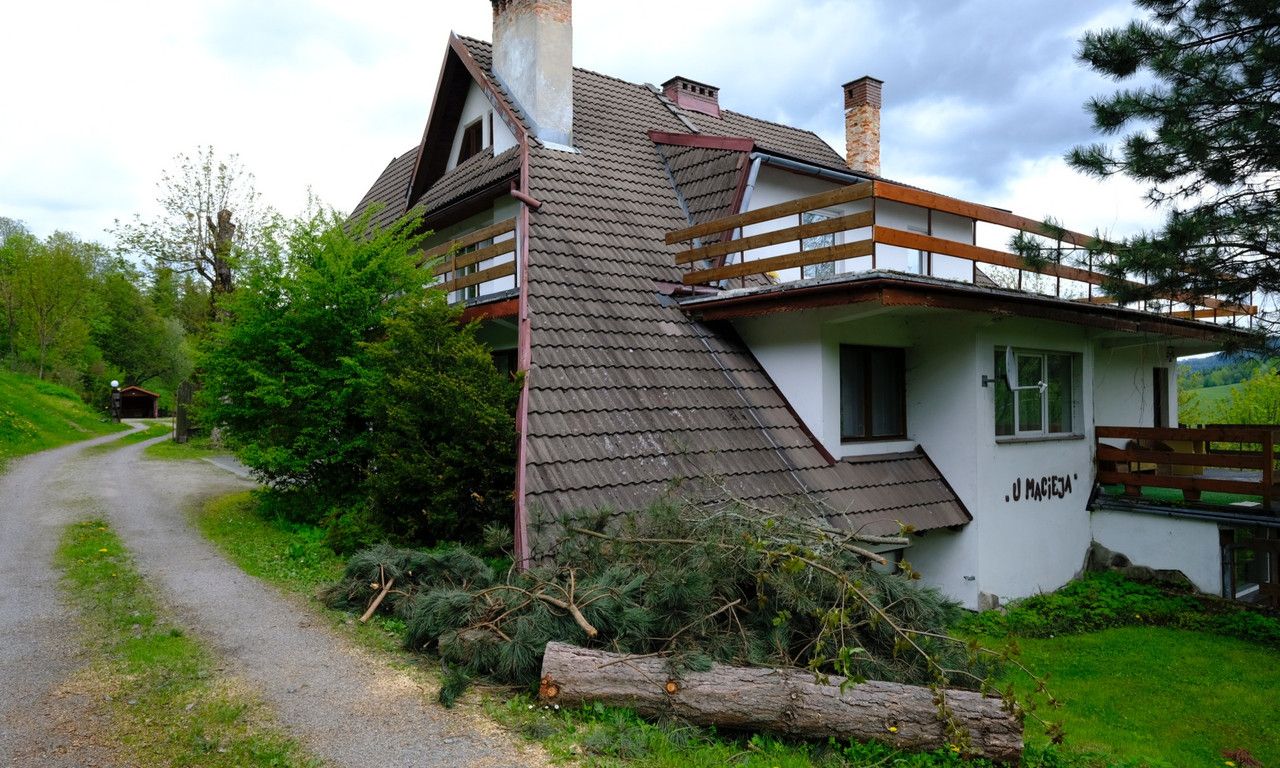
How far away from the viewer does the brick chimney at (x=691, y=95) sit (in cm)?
1683

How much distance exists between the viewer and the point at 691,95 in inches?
672

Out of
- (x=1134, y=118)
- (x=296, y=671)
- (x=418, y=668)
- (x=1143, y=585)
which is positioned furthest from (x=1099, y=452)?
(x=296, y=671)

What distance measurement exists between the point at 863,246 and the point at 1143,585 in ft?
23.8

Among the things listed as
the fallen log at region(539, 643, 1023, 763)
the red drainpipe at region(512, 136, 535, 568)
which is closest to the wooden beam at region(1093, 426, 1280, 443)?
the fallen log at region(539, 643, 1023, 763)

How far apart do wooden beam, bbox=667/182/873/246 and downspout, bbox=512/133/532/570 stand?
2.13 metres

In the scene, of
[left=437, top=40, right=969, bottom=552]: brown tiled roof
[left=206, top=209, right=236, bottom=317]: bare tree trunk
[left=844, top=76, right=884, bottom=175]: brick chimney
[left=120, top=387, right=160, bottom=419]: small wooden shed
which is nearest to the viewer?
[left=437, top=40, right=969, bottom=552]: brown tiled roof

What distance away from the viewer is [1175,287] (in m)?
9.73

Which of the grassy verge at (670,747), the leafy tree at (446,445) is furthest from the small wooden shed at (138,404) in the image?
the grassy verge at (670,747)

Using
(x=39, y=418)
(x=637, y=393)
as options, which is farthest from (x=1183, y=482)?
(x=39, y=418)

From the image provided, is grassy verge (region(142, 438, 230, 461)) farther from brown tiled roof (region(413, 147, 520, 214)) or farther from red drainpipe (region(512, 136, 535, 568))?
red drainpipe (region(512, 136, 535, 568))

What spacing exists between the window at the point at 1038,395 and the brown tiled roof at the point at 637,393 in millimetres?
1537

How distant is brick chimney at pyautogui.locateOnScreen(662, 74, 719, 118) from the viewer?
16828 millimetres

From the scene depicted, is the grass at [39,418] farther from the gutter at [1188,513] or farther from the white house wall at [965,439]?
the gutter at [1188,513]

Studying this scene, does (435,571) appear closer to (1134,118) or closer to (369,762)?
(369,762)
